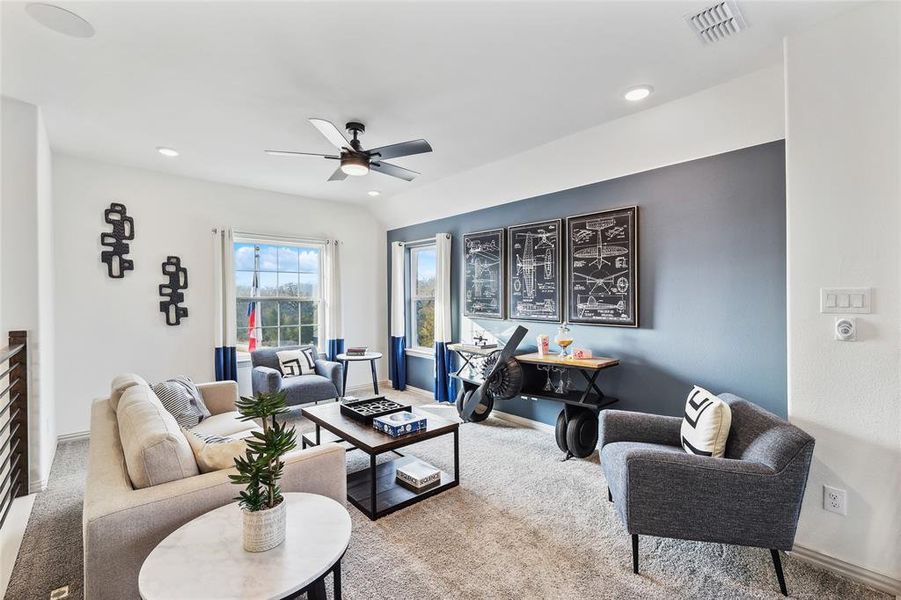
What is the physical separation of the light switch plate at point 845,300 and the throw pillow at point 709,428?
0.70 metres

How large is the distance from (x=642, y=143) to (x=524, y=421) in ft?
9.30

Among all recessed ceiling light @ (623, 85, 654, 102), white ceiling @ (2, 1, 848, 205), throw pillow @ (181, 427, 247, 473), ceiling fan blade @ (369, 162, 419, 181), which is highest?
white ceiling @ (2, 1, 848, 205)

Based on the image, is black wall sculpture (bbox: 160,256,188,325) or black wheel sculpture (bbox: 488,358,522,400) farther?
black wall sculpture (bbox: 160,256,188,325)

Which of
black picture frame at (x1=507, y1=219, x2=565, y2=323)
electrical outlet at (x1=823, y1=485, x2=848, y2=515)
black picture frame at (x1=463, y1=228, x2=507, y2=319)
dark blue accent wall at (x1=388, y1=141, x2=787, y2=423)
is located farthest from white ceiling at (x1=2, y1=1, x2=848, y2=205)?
electrical outlet at (x1=823, y1=485, x2=848, y2=515)

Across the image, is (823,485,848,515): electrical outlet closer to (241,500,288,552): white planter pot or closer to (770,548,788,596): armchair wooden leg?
(770,548,788,596): armchair wooden leg

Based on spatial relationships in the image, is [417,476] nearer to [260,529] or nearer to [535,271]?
[260,529]

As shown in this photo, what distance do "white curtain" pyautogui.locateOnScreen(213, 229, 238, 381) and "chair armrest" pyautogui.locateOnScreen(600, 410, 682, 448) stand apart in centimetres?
418

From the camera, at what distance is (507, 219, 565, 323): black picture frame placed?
4.01m

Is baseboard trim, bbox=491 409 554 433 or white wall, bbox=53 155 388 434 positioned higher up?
white wall, bbox=53 155 388 434

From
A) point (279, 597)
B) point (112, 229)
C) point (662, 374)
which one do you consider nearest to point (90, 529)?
point (279, 597)

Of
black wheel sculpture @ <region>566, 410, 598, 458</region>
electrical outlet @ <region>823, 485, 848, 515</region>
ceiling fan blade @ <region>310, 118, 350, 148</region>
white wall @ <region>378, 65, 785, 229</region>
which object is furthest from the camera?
black wheel sculpture @ <region>566, 410, 598, 458</region>

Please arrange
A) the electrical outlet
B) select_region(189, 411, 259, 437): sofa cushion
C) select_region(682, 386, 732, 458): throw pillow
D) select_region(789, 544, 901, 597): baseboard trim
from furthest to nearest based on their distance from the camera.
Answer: select_region(189, 411, 259, 437): sofa cushion → select_region(682, 386, 732, 458): throw pillow → the electrical outlet → select_region(789, 544, 901, 597): baseboard trim

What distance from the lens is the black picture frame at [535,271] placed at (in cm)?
401

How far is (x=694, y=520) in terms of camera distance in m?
1.91
